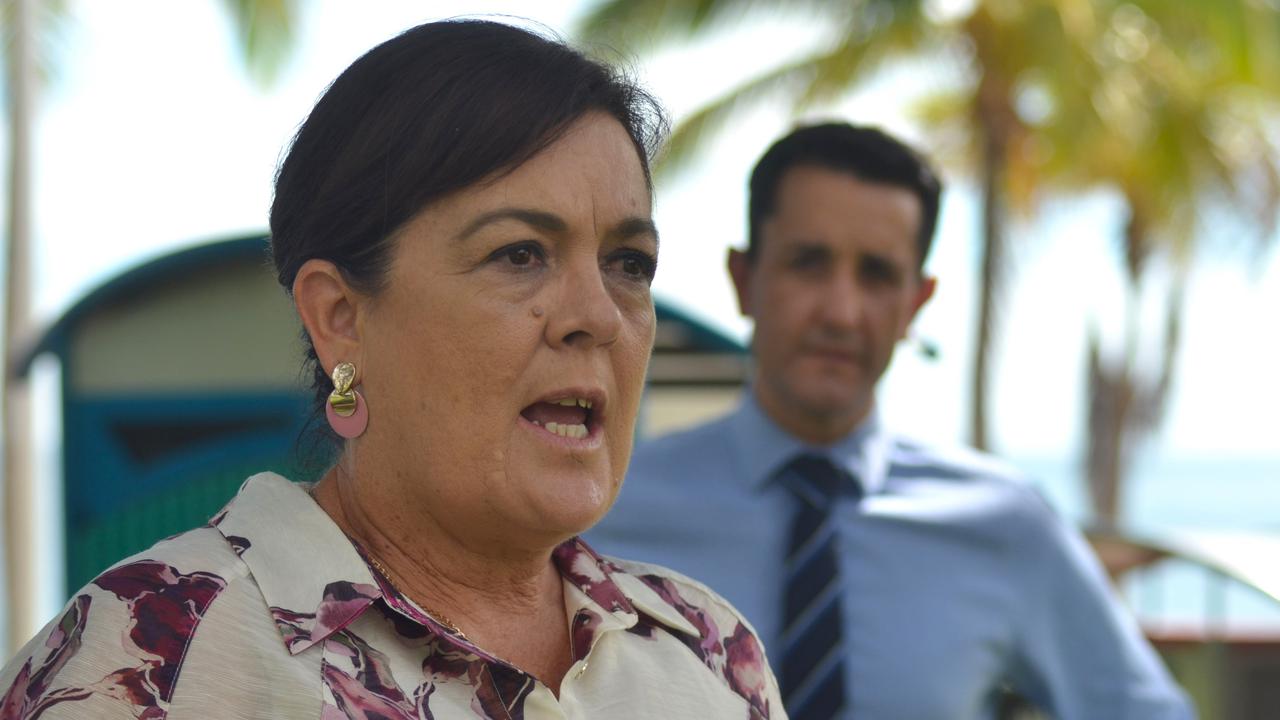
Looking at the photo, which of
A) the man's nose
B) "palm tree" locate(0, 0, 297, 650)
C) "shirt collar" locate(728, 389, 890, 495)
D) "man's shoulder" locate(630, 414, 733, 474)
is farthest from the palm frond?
the man's nose

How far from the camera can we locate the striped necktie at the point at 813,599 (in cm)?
292

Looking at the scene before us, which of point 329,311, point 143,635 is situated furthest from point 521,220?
point 143,635

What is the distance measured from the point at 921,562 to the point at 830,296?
0.62 metres

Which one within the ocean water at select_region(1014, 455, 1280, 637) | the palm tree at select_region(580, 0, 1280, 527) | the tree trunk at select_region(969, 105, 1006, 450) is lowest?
the ocean water at select_region(1014, 455, 1280, 637)

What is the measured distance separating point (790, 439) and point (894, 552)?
333 mm

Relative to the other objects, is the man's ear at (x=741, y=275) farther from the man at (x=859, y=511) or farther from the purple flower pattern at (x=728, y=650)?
the purple flower pattern at (x=728, y=650)

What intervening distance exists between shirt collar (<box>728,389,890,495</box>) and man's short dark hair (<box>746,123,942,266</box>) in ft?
1.29

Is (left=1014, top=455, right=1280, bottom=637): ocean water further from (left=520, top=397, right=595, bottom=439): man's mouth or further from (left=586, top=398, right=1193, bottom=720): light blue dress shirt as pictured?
(left=520, top=397, right=595, bottom=439): man's mouth

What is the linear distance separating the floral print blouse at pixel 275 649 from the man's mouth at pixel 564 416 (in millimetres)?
254

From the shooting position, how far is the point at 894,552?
10.4ft

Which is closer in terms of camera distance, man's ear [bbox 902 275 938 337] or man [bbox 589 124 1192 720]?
man [bbox 589 124 1192 720]

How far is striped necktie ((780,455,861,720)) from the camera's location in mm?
2920

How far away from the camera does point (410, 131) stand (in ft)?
5.38

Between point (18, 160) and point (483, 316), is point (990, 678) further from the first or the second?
point (18, 160)
